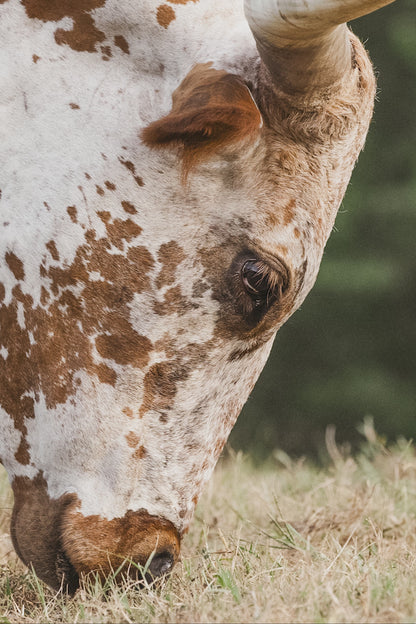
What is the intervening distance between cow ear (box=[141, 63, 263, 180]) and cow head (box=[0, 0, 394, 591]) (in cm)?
1

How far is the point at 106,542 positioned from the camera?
284 centimetres

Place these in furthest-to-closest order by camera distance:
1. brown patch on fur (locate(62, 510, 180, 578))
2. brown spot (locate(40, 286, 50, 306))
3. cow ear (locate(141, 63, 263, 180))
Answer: brown spot (locate(40, 286, 50, 306))
brown patch on fur (locate(62, 510, 180, 578))
cow ear (locate(141, 63, 263, 180))

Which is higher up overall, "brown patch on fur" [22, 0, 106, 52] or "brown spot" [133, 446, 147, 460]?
"brown patch on fur" [22, 0, 106, 52]

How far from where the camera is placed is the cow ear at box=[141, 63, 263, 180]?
2676 mm

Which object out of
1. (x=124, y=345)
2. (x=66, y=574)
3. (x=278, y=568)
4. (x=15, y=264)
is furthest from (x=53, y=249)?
(x=278, y=568)

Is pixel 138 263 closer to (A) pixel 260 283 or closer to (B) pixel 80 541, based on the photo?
(A) pixel 260 283

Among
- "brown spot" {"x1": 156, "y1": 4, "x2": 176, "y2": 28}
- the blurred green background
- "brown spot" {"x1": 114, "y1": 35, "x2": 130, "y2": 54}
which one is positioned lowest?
the blurred green background

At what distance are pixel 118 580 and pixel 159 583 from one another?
12 cm

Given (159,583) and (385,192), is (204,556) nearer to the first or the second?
(159,583)

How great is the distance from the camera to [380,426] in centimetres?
982

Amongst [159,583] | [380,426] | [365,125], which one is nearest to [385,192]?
[380,426]

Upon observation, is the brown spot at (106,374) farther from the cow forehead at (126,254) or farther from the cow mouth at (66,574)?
the cow mouth at (66,574)

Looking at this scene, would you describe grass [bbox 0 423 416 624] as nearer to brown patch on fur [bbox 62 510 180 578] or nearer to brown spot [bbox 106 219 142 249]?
brown patch on fur [bbox 62 510 180 578]

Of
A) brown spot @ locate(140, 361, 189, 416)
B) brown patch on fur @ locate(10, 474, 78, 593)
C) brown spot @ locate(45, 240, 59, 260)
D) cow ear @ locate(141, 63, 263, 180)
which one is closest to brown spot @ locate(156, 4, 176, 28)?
cow ear @ locate(141, 63, 263, 180)
